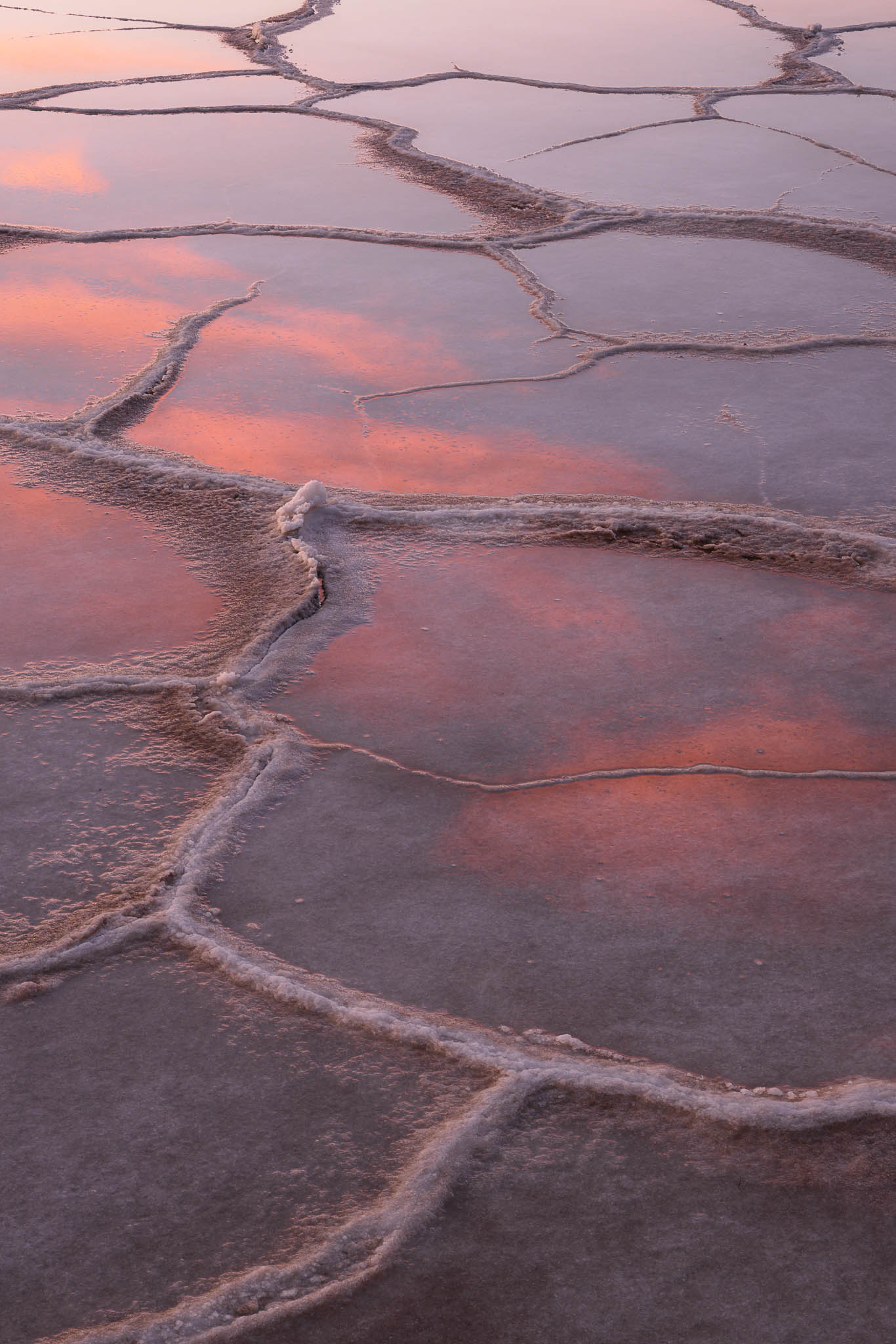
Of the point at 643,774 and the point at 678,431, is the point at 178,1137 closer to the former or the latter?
the point at 643,774

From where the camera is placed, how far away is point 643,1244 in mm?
1260

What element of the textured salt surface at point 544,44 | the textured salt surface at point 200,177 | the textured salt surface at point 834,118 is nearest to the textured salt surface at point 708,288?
the textured salt surface at point 200,177

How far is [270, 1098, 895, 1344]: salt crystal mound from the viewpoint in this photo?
1.19 metres

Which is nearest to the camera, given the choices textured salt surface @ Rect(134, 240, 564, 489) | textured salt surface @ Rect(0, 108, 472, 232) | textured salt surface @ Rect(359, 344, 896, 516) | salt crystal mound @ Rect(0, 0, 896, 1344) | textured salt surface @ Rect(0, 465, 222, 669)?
salt crystal mound @ Rect(0, 0, 896, 1344)

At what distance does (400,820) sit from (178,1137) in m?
0.61

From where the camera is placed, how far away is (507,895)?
5.63 feet

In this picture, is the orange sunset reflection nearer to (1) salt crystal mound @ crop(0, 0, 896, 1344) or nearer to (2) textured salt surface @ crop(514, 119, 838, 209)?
(1) salt crystal mound @ crop(0, 0, 896, 1344)

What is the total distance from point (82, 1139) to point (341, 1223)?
0.32m

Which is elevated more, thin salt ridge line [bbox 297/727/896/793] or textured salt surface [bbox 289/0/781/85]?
textured salt surface [bbox 289/0/781/85]

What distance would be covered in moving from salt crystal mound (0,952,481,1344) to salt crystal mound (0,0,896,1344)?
0.05 ft

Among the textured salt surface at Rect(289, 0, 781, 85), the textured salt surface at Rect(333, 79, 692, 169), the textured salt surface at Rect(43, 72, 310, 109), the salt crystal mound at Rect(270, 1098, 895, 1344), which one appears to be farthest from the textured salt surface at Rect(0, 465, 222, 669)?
the textured salt surface at Rect(289, 0, 781, 85)

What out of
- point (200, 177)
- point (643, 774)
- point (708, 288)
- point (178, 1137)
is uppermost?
point (200, 177)

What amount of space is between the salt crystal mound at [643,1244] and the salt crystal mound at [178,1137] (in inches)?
3.9

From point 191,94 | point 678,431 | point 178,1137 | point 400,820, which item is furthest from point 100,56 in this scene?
point 178,1137
